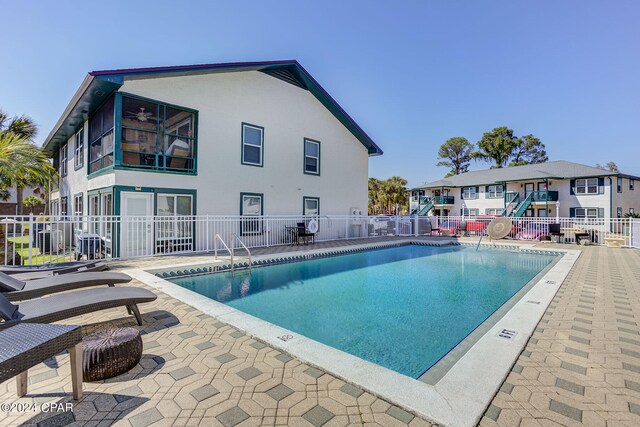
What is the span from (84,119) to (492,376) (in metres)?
16.7

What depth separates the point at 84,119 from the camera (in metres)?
12.9

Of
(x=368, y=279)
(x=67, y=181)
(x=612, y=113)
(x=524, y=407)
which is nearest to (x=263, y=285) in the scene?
(x=368, y=279)

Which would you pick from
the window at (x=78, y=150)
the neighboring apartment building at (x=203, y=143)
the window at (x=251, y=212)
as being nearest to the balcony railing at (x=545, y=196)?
the neighboring apartment building at (x=203, y=143)

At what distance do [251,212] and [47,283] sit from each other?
30.1 feet

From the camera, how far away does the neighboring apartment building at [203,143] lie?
10219 mm

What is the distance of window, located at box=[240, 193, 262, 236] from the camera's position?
12.5 m

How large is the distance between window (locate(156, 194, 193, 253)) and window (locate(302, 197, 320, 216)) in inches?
230

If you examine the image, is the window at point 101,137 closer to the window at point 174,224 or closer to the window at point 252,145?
the window at point 174,224


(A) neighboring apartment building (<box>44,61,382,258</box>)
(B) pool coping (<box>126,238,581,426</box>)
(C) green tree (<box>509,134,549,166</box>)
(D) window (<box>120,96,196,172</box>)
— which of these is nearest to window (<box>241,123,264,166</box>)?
(A) neighboring apartment building (<box>44,61,382,258</box>)

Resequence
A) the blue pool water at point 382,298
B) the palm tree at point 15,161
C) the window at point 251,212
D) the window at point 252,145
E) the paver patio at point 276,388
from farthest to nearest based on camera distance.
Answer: the window at point 252,145
the window at point 251,212
the palm tree at point 15,161
the blue pool water at point 382,298
the paver patio at point 276,388

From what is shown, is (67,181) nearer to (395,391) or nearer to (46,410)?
(46,410)

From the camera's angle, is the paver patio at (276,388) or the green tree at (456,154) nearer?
the paver patio at (276,388)

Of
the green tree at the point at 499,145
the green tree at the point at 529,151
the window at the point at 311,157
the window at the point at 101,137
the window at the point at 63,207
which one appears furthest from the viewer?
the green tree at the point at 529,151

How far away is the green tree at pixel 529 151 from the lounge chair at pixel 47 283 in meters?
49.2
